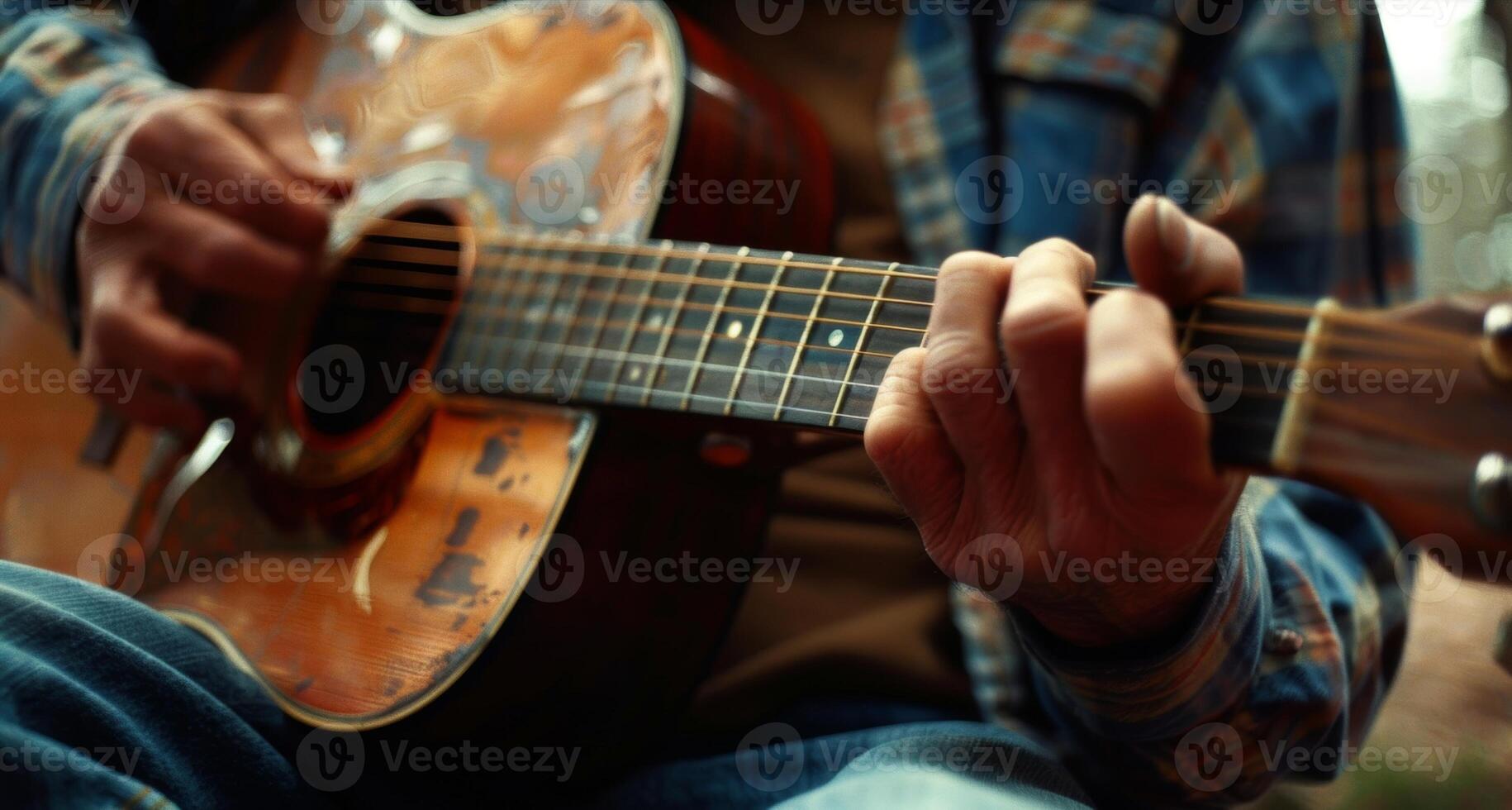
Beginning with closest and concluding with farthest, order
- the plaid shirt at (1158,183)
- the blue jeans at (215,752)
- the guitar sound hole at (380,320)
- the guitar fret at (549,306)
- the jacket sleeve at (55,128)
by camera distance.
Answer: the blue jeans at (215,752), the plaid shirt at (1158,183), the guitar fret at (549,306), the guitar sound hole at (380,320), the jacket sleeve at (55,128)

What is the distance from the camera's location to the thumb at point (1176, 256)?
34 centimetres

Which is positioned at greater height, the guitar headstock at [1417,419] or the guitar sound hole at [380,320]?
the guitar headstock at [1417,419]

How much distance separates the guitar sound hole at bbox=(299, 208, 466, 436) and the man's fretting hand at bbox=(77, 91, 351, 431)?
4 cm

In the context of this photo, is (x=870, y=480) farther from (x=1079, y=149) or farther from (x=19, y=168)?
(x=19, y=168)

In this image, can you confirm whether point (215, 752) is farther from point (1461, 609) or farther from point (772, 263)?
point (1461, 609)

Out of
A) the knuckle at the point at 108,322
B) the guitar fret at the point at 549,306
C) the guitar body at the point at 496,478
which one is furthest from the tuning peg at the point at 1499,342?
the knuckle at the point at 108,322

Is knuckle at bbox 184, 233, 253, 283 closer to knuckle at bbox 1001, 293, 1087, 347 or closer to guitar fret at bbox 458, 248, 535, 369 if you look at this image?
guitar fret at bbox 458, 248, 535, 369

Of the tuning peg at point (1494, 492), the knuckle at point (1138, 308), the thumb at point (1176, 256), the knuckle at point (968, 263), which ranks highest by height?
the thumb at point (1176, 256)

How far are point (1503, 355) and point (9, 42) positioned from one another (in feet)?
3.98

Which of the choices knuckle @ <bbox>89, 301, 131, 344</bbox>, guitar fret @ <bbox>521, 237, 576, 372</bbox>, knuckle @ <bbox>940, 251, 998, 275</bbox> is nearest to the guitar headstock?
knuckle @ <bbox>940, 251, 998, 275</bbox>

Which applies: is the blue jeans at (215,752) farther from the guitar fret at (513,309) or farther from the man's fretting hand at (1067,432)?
the guitar fret at (513,309)

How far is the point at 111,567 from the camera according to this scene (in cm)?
81

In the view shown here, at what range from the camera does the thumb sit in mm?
341

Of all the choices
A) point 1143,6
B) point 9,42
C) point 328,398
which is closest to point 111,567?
point 328,398
